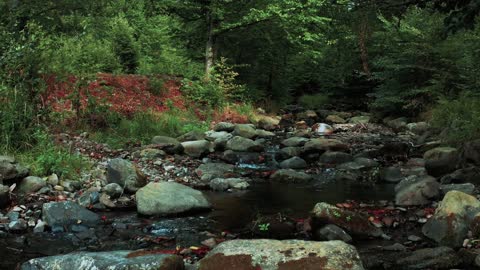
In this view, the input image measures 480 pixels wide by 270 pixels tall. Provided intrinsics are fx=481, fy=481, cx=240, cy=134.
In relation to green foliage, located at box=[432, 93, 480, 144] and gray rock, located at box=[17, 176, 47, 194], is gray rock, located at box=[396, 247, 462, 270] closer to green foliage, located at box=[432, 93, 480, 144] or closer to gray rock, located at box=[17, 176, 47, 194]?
gray rock, located at box=[17, 176, 47, 194]

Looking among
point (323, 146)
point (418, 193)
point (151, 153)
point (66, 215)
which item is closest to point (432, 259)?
point (418, 193)

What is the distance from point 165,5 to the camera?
17.5m

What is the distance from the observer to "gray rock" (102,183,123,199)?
24.6 feet

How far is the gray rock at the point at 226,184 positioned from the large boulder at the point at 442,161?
11.8 feet

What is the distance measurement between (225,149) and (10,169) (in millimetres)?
6131

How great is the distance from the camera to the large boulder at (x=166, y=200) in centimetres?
686

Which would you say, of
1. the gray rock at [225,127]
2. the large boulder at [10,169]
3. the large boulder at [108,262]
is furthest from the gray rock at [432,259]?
the gray rock at [225,127]

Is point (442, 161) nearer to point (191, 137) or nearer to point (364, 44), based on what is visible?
point (191, 137)

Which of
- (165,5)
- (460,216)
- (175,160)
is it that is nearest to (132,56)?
(165,5)

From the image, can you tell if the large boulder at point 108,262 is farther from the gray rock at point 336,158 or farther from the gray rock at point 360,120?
the gray rock at point 360,120

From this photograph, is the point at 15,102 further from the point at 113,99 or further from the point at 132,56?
the point at 132,56

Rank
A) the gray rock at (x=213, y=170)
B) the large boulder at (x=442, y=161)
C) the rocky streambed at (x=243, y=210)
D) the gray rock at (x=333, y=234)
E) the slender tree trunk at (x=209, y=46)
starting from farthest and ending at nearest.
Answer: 1. the slender tree trunk at (x=209, y=46)
2. the gray rock at (x=213, y=170)
3. the large boulder at (x=442, y=161)
4. the gray rock at (x=333, y=234)
5. the rocky streambed at (x=243, y=210)

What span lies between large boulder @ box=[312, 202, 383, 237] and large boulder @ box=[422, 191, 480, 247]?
0.64m

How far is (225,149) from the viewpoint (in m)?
12.4
